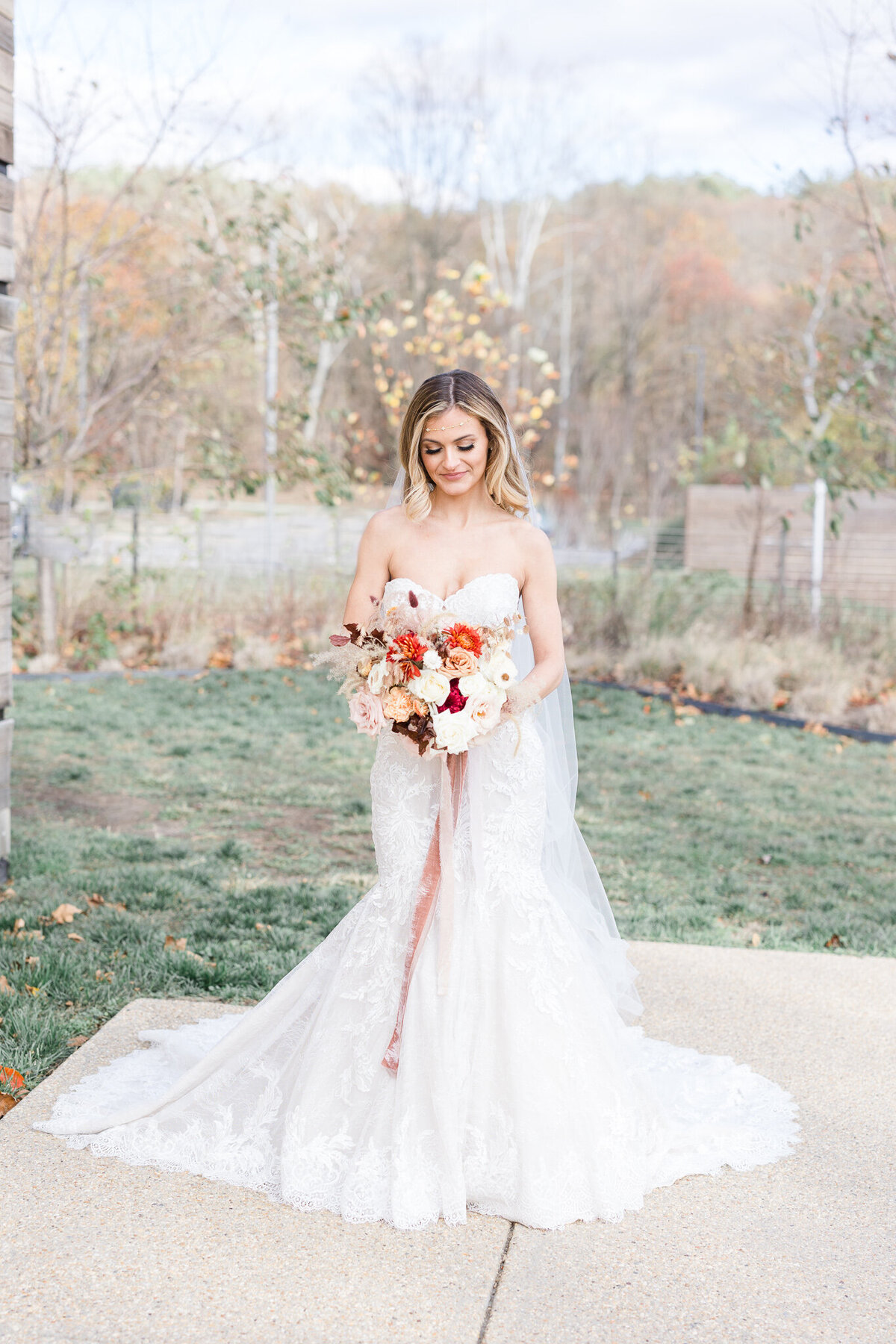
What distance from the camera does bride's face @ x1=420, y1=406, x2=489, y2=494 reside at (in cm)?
342

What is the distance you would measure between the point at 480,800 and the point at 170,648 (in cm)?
985

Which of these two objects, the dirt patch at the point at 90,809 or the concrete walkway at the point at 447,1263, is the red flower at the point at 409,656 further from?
the dirt patch at the point at 90,809

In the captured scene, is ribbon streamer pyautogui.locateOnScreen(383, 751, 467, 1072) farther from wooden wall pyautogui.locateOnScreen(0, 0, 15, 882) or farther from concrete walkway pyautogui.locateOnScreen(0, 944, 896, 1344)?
wooden wall pyautogui.locateOnScreen(0, 0, 15, 882)

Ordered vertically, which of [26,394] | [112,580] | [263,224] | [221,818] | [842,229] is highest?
[842,229]

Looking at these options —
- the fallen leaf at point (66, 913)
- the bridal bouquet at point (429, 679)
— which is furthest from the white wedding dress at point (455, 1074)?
the fallen leaf at point (66, 913)

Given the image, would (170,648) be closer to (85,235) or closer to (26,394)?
(26,394)

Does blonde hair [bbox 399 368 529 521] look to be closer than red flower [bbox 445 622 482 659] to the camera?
No

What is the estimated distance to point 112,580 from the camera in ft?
44.8

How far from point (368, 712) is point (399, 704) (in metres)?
0.10

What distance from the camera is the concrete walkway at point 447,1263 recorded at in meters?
2.59

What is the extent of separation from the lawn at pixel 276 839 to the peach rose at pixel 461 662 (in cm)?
202

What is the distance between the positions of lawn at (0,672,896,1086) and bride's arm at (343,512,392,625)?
5.90 ft

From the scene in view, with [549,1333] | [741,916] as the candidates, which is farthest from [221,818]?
[549,1333]

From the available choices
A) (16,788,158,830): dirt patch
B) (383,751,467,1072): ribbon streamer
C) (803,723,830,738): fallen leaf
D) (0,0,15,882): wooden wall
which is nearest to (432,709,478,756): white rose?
(383,751,467,1072): ribbon streamer
